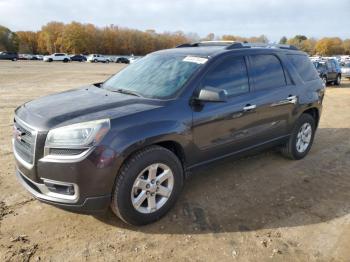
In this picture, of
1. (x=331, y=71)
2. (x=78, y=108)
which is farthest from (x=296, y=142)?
(x=331, y=71)

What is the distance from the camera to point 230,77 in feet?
14.1

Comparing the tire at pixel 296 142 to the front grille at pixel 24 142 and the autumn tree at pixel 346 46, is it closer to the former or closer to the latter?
the front grille at pixel 24 142

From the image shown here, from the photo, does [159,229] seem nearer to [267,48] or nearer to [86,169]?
[86,169]

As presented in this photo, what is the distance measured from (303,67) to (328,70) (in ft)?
53.3

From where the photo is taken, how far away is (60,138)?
3.14 metres

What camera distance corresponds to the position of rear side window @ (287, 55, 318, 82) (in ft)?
18.1

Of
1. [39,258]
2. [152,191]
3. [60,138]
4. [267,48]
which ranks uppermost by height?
[267,48]

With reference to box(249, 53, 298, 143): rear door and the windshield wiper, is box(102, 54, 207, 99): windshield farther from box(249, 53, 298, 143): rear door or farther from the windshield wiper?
box(249, 53, 298, 143): rear door

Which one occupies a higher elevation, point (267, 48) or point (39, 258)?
point (267, 48)

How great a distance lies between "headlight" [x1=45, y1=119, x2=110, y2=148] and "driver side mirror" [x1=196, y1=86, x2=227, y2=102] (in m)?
1.13

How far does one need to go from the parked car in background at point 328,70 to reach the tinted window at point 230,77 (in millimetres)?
16738

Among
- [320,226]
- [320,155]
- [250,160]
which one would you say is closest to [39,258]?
[320,226]

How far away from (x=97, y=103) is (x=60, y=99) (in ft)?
1.82

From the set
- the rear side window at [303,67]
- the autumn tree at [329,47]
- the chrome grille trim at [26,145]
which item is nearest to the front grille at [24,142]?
the chrome grille trim at [26,145]
